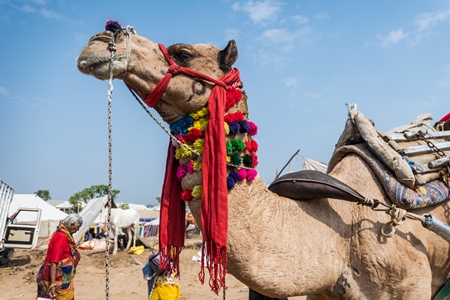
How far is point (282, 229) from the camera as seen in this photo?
2.66 m

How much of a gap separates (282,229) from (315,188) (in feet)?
1.31

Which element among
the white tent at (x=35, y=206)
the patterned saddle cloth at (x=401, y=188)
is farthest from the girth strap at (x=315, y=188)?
the white tent at (x=35, y=206)

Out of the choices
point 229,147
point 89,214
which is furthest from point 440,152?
point 89,214

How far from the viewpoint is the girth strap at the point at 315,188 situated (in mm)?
2777

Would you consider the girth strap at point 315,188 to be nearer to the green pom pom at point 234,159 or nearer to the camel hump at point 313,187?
the camel hump at point 313,187

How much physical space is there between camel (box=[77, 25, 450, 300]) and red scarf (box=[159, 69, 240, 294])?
84 millimetres

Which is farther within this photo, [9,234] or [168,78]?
[9,234]

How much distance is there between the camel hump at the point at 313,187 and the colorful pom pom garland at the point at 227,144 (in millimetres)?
379

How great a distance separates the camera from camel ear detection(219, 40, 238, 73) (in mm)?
2770

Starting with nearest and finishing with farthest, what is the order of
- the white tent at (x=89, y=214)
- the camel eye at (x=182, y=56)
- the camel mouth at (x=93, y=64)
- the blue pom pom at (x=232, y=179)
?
1. the camel mouth at (x=93, y=64)
2. the blue pom pom at (x=232, y=179)
3. the camel eye at (x=182, y=56)
4. the white tent at (x=89, y=214)

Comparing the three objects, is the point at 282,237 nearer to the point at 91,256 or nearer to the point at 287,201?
the point at 287,201

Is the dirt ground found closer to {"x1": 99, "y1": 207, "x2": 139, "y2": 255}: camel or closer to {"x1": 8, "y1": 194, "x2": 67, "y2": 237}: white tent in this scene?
{"x1": 99, "y1": 207, "x2": 139, "y2": 255}: camel

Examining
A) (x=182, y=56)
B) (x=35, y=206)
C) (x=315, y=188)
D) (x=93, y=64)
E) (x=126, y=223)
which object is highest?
(x=35, y=206)

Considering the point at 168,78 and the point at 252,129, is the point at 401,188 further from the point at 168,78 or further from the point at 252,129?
the point at 168,78
